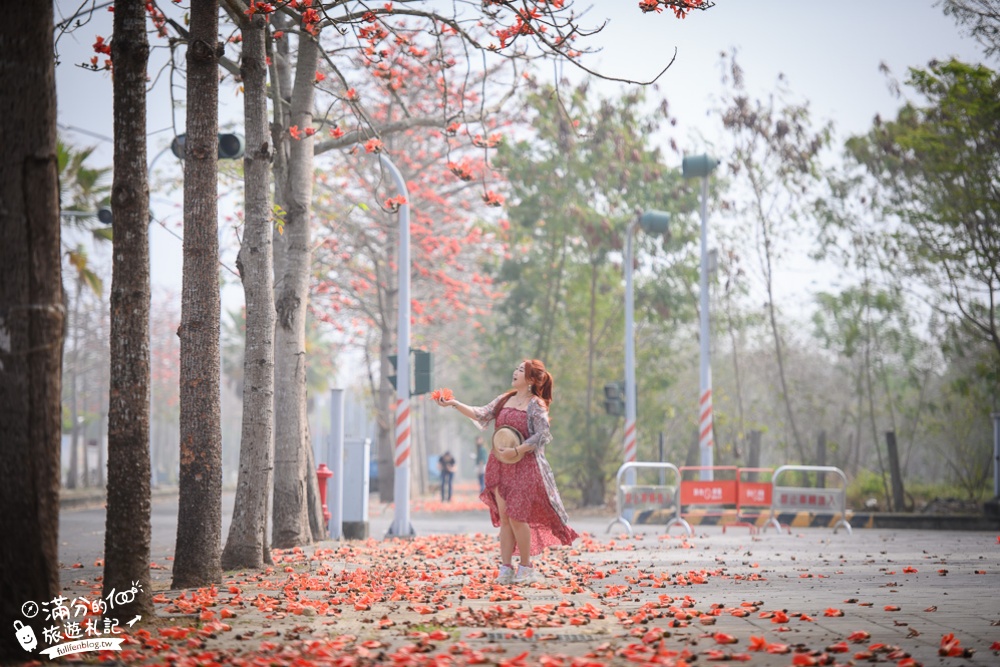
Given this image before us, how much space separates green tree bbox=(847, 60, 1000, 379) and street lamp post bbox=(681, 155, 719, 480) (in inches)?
165

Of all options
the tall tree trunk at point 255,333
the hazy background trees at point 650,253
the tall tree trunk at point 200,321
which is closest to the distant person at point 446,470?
the hazy background trees at point 650,253

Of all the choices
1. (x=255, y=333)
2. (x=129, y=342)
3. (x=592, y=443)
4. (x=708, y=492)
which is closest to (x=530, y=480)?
(x=255, y=333)

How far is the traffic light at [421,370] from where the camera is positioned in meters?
18.2

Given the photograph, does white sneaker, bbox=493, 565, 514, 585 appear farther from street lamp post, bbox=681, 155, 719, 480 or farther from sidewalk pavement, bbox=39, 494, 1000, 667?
street lamp post, bbox=681, 155, 719, 480

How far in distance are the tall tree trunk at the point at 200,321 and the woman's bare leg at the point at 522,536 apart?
8.35 ft

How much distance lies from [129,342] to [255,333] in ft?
12.3

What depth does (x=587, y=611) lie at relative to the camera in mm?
8367

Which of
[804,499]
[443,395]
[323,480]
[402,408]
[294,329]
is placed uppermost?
[294,329]

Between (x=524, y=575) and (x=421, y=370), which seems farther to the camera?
(x=421, y=370)

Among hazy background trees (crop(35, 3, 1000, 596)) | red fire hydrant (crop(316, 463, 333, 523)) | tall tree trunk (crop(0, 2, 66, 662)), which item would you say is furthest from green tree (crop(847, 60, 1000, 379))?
tall tree trunk (crop(0, 2, 66, 662))

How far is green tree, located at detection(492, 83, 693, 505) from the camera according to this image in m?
31.5

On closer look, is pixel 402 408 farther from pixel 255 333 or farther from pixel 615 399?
pixel 615 399

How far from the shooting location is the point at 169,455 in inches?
3433

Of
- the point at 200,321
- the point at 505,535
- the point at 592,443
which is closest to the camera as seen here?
the point at 200,321
